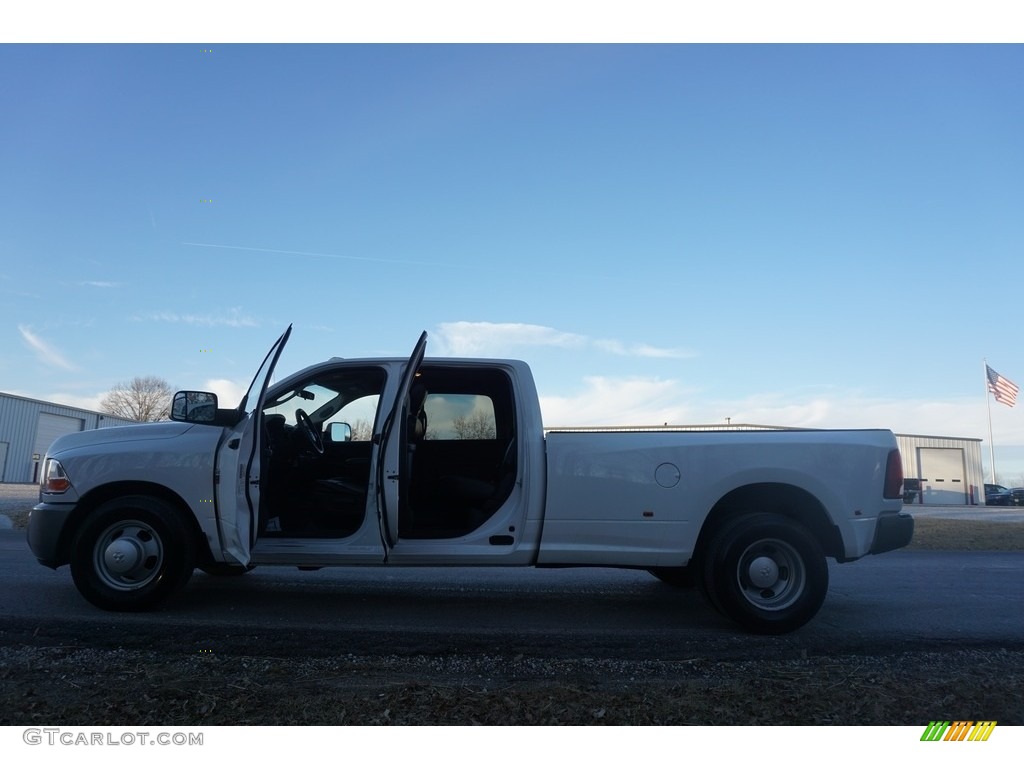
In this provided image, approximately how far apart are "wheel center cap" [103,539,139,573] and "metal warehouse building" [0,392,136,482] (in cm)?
4122

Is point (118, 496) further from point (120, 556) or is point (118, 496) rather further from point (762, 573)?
point (762, 573)

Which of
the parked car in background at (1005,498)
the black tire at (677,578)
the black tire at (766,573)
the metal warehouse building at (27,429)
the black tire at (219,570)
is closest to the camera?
the black tire at (766,573)

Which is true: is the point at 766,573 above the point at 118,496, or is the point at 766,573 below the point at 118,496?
below

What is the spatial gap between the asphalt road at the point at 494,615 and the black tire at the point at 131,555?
139mm

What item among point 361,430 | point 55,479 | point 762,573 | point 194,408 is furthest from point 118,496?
point 762,573

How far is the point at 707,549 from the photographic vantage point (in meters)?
5.16

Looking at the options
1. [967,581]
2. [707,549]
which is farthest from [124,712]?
[967,581]

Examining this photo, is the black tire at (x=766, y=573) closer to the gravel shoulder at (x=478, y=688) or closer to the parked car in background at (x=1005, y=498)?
the gravel shoulder at (x=478, y=688)

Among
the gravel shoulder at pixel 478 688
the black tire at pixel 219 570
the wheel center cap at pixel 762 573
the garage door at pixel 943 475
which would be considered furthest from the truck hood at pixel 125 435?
the garage door at pixel 943 475

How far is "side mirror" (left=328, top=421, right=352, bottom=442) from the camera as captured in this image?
6137 mm

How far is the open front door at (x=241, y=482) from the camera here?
5148mm

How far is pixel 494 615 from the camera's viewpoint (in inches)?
216

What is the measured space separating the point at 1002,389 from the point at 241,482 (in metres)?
40.4

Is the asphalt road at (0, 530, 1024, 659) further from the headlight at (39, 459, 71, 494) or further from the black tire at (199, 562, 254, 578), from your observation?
the headlight at (39, 459, 71, 494)
